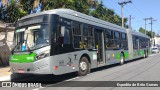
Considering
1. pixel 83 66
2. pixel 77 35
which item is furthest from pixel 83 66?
pixel 77 35

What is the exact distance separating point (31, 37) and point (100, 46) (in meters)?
5.85

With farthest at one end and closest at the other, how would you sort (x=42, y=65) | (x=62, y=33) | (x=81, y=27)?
(x=81, y=27) → (x=62, y=33) → (x=42, y=65)

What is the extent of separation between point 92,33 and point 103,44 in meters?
1.77

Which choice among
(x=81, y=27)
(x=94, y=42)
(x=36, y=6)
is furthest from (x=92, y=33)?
(x=36, y=6)

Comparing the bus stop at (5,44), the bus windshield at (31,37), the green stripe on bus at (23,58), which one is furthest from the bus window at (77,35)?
the bus stop at (5,44)

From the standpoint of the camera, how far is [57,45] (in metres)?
11.9

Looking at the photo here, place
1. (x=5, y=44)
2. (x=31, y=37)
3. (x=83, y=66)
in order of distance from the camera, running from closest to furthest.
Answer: (x=31, y=37) → (x=83, y=66) → (x=5, y=44)

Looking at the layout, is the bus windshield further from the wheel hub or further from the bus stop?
the bus stop

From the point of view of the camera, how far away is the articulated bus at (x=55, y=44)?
37.7 ft

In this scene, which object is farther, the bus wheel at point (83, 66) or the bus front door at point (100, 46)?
the bus front door at point (100, 46)

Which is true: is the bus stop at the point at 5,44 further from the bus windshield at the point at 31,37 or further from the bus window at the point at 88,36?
the bus windshield at the point at 31,37

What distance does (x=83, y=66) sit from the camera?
1416 centimetres

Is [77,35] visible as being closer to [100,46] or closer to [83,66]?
[83,66]

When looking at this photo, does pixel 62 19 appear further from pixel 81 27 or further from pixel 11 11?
pixel 11 11
